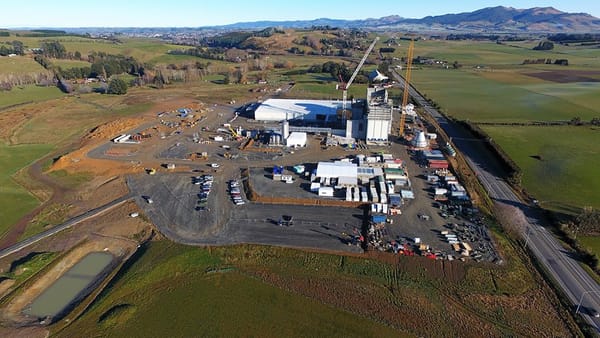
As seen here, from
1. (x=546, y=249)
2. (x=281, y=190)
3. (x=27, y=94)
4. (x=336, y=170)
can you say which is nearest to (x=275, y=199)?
(x=281, y=190)

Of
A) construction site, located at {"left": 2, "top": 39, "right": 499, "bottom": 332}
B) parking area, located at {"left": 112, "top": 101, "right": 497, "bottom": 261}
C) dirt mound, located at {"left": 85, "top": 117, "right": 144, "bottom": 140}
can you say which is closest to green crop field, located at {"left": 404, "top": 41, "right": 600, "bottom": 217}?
construction site, located at {"left": 2, "top": 39, "right": 499, "bottom": 332}

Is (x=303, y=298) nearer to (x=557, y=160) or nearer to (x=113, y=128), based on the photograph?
(x=557, y=160)

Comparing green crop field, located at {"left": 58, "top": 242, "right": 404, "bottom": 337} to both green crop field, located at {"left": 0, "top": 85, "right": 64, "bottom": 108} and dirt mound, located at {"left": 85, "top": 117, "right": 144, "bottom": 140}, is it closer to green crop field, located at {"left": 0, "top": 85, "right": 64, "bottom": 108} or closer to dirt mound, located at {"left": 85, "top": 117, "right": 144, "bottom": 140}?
dirt mound, located at {"left": 85, "top": 117, "right": 144, "bottom": 140}

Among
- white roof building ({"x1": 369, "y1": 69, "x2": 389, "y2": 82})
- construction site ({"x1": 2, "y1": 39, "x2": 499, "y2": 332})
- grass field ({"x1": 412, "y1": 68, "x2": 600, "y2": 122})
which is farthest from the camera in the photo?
white roof building ({"x1": 369, "y1": 69, "x2": 389, "y2": 82})

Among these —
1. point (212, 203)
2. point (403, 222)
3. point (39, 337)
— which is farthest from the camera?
point (212, 203)

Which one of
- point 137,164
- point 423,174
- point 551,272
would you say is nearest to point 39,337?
point 137,164

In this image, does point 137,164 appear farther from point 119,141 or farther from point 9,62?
point 9,62

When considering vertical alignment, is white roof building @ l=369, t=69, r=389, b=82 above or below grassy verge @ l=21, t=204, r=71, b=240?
above
